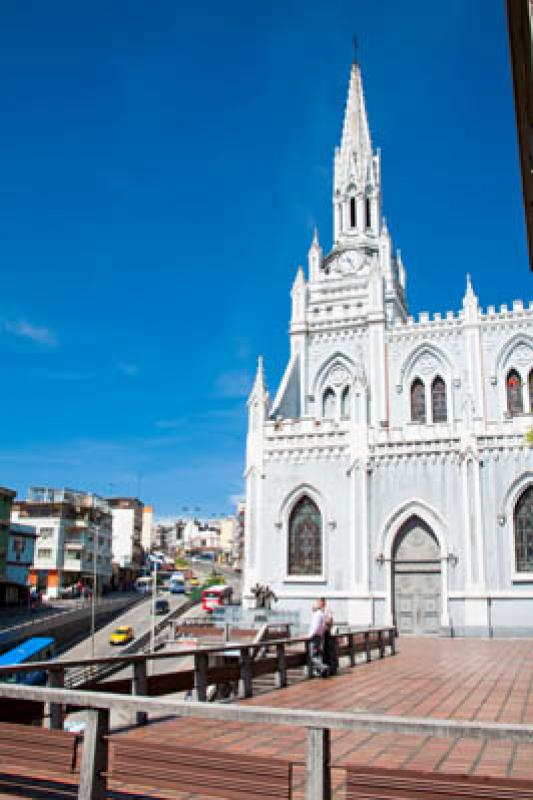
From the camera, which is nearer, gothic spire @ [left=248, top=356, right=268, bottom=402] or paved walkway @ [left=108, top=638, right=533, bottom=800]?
paved walkway @ [left=108, top=638, right=533, bottom=800]

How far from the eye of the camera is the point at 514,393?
34.0m

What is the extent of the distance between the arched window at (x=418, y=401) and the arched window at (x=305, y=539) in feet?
24.3

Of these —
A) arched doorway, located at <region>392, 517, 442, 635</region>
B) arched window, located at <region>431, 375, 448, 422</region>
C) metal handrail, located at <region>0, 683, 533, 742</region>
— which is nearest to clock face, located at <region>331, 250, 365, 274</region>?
arched window, located at <region>431, 375, 448, 422</region>

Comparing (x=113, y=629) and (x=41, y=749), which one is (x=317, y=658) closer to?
(x=41, y=749)

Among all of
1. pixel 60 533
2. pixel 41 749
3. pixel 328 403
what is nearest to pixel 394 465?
pixel 328 403

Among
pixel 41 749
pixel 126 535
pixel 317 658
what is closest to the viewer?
pixel 41 749

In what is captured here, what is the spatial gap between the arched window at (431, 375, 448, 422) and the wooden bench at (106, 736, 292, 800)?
103ft

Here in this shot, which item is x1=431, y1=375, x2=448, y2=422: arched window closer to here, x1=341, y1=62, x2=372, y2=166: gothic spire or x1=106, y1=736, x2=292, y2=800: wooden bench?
x1=341, y1=62, x2=372, y2=166: gothic spire

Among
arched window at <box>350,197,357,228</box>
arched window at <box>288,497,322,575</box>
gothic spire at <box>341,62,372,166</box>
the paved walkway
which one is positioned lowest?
the paved walkway

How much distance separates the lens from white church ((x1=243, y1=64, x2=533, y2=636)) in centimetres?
2805

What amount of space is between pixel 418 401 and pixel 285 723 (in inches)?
1263

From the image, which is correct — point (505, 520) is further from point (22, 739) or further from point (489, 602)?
point (22, 739)

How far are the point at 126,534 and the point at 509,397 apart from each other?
83.5 m

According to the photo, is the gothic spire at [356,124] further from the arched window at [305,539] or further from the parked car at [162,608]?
the parked car at [162,608]
